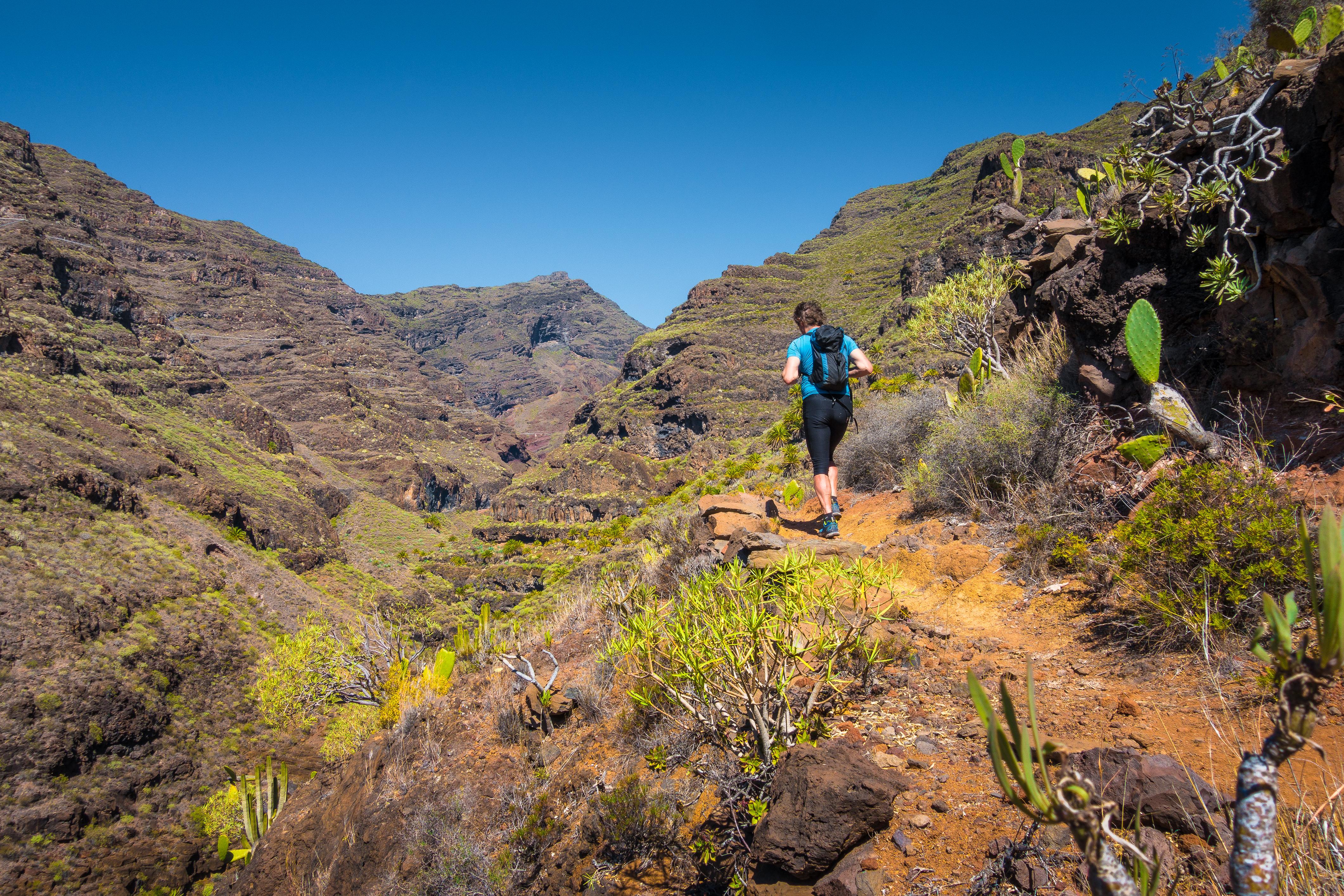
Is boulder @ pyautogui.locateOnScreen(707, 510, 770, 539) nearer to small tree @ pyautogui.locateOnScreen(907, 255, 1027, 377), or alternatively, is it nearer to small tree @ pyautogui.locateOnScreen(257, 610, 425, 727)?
small tree @ pyautogui.locateOnScreen(257, 610, 425, 727)

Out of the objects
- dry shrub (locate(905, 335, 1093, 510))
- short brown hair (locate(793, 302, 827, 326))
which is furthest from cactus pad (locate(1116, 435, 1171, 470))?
short brown hair (locate(793, 302, 827, 326))

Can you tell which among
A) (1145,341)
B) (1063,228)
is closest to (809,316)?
(1145,341)

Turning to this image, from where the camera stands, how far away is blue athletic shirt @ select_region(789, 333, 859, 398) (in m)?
5.30

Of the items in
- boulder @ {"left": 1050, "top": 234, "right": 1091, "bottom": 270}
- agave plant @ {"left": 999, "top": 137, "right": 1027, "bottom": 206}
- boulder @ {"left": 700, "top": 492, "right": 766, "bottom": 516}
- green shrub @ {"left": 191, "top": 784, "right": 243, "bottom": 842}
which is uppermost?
agave plant @ {"left": 999, "top": 137, "right": 1027, "bottom": 206}

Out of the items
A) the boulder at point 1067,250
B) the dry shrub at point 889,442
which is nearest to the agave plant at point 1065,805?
the dry shrub at point 889,442

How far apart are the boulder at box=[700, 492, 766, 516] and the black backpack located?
1.77 metres

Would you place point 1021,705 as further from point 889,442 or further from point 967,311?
point 967,311

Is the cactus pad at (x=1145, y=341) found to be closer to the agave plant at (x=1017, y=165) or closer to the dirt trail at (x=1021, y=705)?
the dirt trail at (x=1021, y=705)

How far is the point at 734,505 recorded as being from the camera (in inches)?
259

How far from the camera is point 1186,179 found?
4285 mm

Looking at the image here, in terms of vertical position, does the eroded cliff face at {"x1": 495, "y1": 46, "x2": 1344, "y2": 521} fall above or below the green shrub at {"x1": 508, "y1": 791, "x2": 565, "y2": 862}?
above

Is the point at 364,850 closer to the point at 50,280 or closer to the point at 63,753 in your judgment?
the point at 63,753

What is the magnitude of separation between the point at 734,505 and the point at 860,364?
6.89 ft

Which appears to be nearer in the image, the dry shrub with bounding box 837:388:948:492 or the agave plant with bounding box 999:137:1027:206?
the dry shrub with bounding box 837:388:948:492
